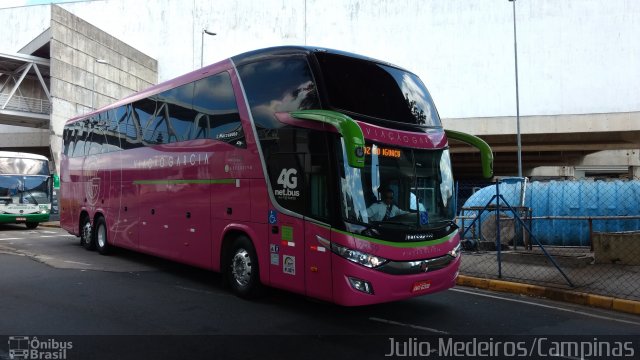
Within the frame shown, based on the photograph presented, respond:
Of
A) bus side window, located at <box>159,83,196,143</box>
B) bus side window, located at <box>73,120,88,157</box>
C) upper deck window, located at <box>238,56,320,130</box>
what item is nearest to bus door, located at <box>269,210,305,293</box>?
upper deck window, located at <box>238,56,320,130</box>

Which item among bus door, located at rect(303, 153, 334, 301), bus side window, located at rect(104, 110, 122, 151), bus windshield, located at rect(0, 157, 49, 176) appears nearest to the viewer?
bus door, located at rect(303, 153, 334, 301)

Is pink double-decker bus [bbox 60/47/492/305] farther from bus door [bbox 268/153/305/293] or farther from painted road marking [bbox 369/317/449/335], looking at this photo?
painted road marking [bbox 369/317/449/335]

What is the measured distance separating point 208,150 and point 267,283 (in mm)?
2687

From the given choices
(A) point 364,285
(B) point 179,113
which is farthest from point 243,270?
(B) point 179,113

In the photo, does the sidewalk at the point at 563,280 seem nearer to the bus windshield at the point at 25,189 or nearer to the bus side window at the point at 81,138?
the bus side window at the point at 81,138

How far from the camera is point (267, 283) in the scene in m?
7.34

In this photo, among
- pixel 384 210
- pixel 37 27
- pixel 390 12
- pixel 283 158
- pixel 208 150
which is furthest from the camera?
pixel 37 27

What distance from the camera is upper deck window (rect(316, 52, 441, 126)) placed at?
22.0 feet

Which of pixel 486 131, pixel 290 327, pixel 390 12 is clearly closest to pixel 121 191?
pixel 290 327

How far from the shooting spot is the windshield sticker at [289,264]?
689 cm

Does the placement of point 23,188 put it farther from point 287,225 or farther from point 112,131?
point 287,225

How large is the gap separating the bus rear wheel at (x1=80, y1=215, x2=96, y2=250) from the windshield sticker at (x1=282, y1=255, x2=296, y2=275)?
29.1 feet

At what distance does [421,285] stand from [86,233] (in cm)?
1100

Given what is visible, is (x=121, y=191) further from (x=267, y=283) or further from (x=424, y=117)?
(x=424, y=117)
